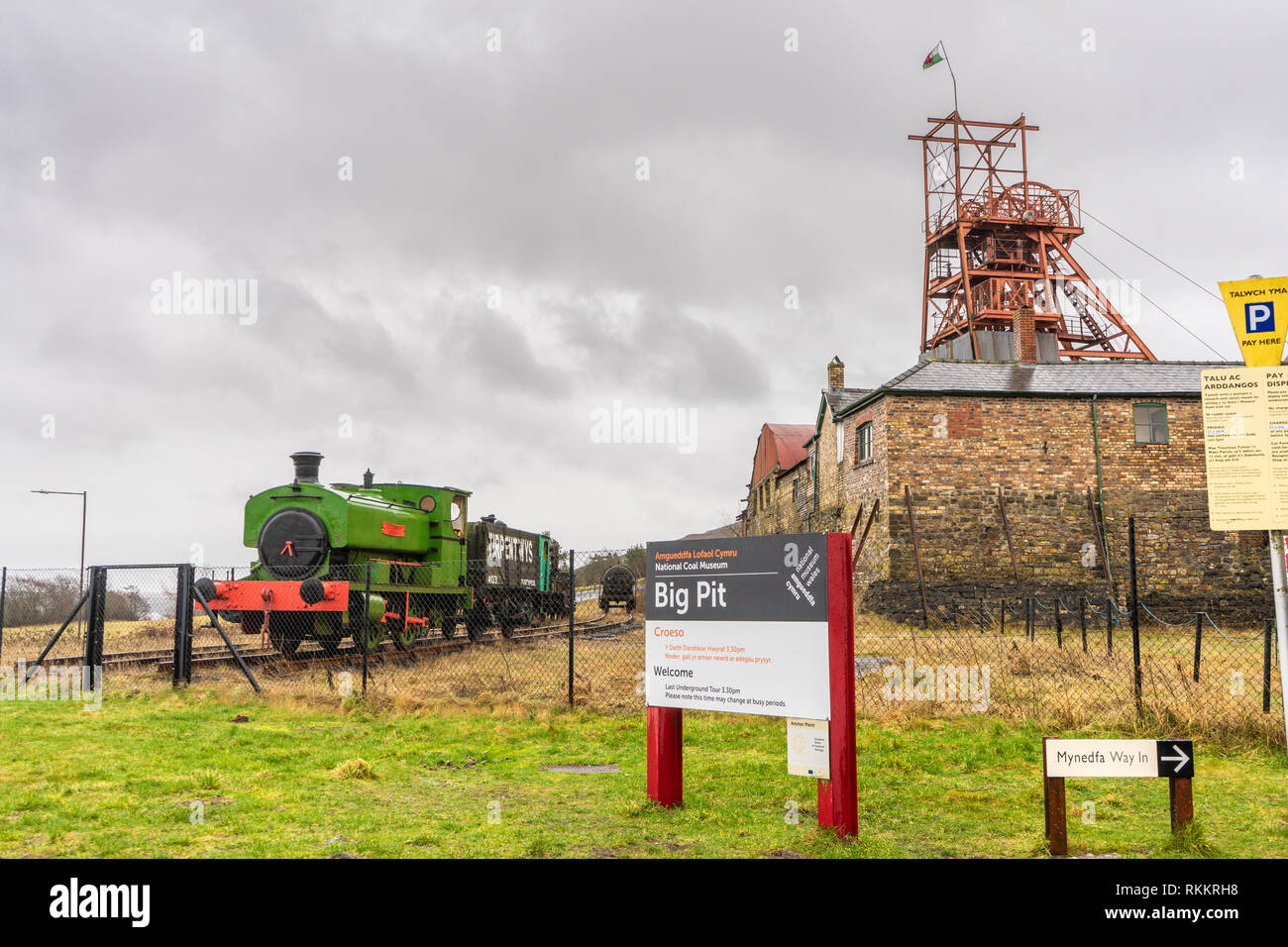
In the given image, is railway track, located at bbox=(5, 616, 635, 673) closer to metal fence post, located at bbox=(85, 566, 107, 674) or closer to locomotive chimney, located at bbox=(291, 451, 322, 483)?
metal fence post, located at bbox=(85, 566, 107, 674)

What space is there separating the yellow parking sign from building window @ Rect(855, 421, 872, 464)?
21057 mm

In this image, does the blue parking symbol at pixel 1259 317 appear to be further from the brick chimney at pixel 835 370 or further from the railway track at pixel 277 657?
the brick chimney at pixel 835 370

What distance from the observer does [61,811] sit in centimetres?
641

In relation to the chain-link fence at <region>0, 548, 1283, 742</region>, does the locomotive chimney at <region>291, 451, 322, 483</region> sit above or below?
above

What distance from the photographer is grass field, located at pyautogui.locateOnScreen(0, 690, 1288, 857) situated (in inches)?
225

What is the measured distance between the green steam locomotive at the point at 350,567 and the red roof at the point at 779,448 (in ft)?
76.4

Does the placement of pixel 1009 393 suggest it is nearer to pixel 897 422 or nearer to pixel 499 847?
pixel 897 422

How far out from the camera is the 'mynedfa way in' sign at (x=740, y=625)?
6.04 meters

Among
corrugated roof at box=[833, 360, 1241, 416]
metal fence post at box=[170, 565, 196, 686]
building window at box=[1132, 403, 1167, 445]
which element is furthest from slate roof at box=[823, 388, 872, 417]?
metal fence post at box=[170, 565, 196, 686]

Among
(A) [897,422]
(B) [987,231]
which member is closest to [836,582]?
(A) [897,422]

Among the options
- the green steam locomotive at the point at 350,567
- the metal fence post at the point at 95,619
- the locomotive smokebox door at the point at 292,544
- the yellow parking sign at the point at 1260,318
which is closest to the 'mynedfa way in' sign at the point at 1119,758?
the yellow parking sign at the point at 1260,318

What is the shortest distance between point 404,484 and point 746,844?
14.6 meters
